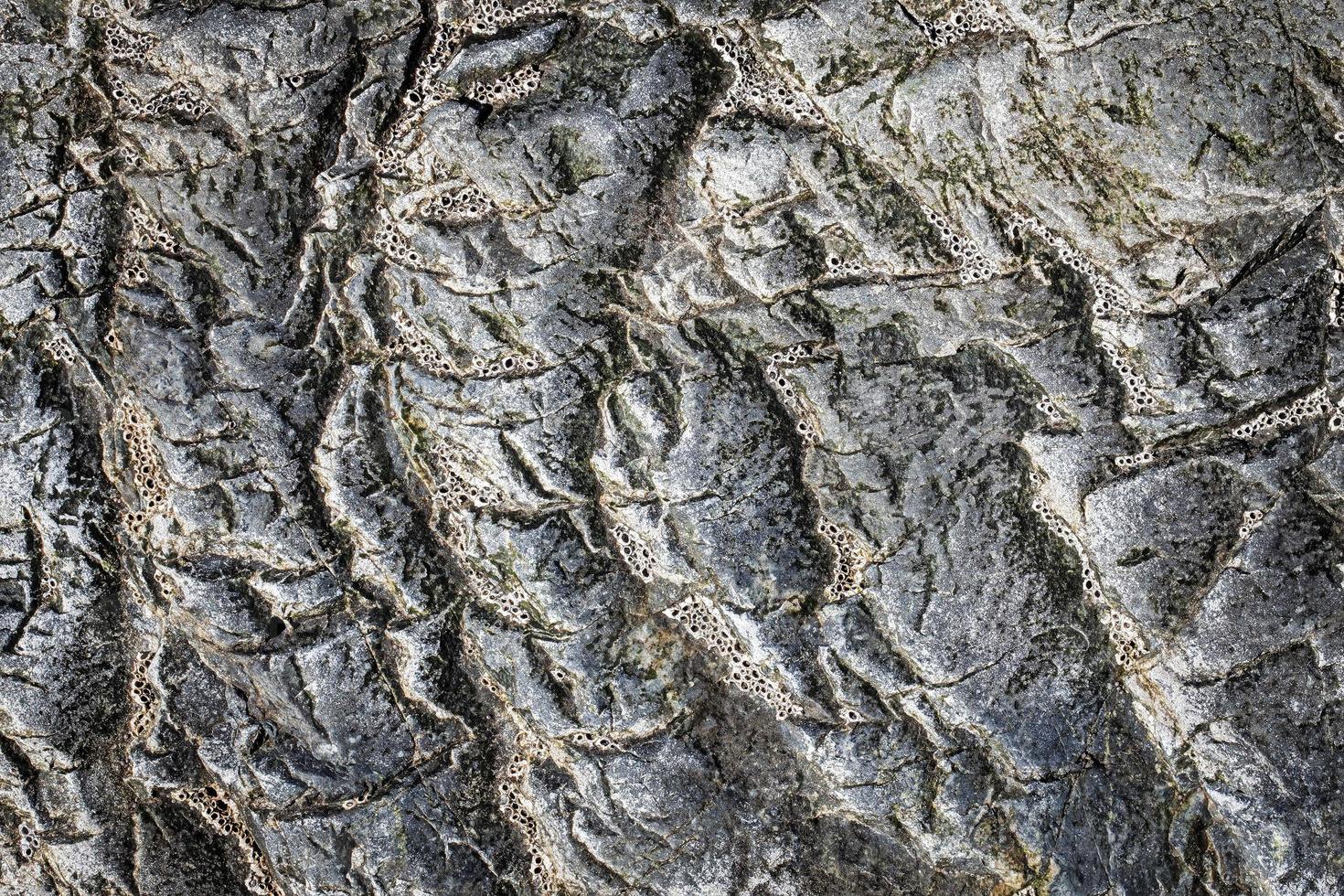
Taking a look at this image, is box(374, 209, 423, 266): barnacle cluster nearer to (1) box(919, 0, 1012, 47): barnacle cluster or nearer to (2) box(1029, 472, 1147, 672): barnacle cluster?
(1) box(919, 0, 1012, 47): barnacle cluster

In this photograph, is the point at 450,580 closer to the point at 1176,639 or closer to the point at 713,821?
the point at 713,821

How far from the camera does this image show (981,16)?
1392 millimetres

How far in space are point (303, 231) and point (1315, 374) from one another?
49.6 inches

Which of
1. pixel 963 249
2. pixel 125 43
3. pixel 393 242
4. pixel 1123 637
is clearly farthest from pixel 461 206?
pixel 1123 637

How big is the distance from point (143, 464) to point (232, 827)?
19.4 inches

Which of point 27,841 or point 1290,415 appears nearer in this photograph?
point 1290,415

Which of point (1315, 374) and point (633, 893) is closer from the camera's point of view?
point (1315, 374)

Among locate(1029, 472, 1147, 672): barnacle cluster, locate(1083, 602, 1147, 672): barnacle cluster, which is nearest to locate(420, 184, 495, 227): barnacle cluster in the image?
locate(1029, 472, 1147, 672): barnacle cluster

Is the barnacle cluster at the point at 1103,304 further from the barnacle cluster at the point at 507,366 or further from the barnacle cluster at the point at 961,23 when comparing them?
the barnacle cluster at the point at 507,366

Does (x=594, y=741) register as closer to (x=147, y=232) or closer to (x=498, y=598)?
(x=498, y=598)

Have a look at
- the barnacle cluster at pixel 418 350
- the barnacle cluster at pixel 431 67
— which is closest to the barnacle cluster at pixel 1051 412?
the barnacle cluster at pixel 418 350

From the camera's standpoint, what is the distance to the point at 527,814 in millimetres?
1513

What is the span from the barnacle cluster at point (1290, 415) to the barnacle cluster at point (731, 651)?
64 cm

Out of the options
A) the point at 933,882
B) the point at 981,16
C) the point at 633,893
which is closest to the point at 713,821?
the point at 633,893
